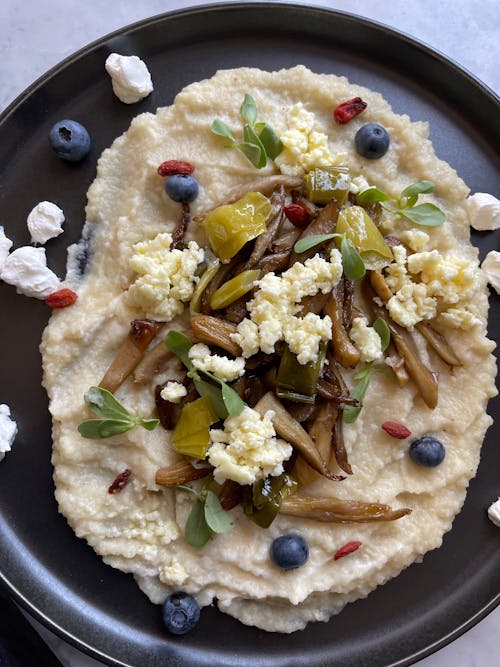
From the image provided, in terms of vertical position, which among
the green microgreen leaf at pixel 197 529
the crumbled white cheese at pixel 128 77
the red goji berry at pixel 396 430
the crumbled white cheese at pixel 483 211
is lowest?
the green microgreen leaf at pixel 197 529

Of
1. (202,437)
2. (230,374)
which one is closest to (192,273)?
(230,374)

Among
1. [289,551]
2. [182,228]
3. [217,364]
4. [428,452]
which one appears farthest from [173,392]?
[428,452]

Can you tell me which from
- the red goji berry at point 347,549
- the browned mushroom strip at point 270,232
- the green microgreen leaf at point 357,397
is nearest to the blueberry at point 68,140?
the browned mushroom strip at point 270,232

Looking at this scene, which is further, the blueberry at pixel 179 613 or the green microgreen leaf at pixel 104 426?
the blueberry at pixel 179 613

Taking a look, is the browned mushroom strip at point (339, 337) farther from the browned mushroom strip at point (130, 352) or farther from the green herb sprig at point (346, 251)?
the browned mushroom strip at point (130, 352)

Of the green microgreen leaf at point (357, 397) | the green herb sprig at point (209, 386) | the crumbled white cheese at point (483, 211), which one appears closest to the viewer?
the green herb sprig at point (209, 386)

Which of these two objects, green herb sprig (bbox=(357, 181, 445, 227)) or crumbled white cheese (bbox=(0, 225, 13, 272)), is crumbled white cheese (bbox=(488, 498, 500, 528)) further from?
crumbled white cheese (bbox=(0, 225, 13, 272))

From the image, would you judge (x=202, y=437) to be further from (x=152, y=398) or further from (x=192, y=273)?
(x=192, y=273)

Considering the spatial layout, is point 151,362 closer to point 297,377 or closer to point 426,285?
point 297,377
